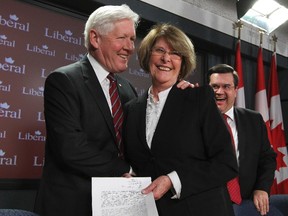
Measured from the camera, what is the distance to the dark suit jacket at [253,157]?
2.40 metres

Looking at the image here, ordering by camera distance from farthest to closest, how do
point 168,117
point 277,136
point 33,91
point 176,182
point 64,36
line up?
point 277,136
point 64,36
point 33,91
point 168,117
point 176,182

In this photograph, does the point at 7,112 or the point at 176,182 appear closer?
the point at 176,182

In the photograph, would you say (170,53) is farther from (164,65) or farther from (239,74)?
(239,74)

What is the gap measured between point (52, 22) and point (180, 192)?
170 centimetres

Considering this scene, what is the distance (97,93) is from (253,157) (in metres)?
1.11

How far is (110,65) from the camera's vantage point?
1880 millimetres

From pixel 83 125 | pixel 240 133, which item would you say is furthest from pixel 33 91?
pixel 240 133

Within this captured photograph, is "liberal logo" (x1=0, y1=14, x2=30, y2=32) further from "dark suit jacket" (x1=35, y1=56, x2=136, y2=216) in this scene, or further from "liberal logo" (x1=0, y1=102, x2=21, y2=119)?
"dark suit jacket" (x1=35, y1=56, x2=136, y2=216)

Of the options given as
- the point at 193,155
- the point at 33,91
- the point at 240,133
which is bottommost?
the point at 193,155

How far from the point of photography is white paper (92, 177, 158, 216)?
4.45 ft

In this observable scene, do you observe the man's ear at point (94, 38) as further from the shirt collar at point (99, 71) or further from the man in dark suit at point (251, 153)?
the man in dark suit at point (251, 153)

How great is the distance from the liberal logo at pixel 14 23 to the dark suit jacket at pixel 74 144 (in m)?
0.97

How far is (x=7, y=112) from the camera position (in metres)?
2.52

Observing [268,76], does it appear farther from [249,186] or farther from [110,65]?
[110,65]
